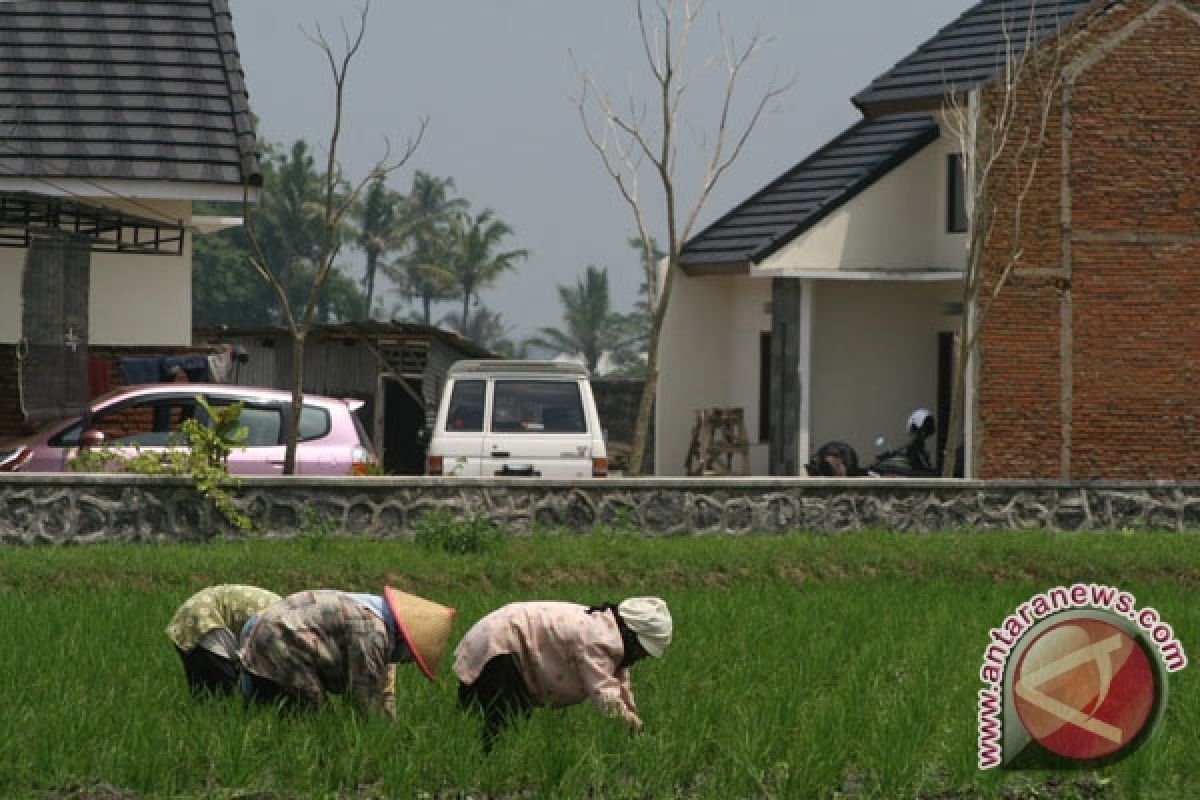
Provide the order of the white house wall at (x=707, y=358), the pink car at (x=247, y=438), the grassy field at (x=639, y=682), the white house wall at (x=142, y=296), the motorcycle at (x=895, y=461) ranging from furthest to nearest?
the white house wall at (x=707, y=358)
the white house wall at (x=142, y=296)
the motorcycle at (x=895, y=461)
the pink car at (x=247, y=438)
the grassy field at (x=639, y=682)

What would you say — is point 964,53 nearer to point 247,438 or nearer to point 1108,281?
point 1108,281

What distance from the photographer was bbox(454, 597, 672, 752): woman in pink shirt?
32.1ft

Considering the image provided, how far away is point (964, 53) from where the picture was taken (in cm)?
2775

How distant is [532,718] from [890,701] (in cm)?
216

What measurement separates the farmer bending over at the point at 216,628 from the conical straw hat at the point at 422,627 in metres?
0.93

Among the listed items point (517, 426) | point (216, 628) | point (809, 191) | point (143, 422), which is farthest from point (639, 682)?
point (809, 191)

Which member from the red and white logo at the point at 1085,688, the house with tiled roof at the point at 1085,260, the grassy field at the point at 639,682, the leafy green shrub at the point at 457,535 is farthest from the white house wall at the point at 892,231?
the red and white logo at the point at 1085,688

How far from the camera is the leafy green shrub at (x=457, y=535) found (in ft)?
61.9

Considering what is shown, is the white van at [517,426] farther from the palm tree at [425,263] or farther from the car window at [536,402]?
the palm tree at [425,263]

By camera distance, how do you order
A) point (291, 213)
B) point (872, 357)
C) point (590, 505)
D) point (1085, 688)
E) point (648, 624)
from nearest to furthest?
point (1085, 688) → point (648, 624) → point (590, 505) → point (872, 357) → point (291, 213)

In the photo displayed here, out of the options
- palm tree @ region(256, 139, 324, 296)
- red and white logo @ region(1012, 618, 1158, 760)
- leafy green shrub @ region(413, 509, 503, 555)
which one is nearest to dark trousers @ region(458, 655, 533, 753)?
red and white logo @ region(1012, 618, 1158, 760)

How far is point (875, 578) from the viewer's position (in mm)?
18719

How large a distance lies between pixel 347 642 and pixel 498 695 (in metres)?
0.73

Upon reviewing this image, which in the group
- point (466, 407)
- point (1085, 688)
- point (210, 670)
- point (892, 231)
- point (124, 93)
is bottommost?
point (210, 670)
